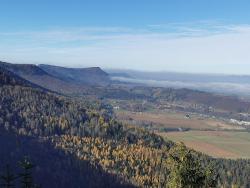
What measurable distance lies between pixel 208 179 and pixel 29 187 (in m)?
27.2

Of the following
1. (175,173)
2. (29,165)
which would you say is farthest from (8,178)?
(175,173)

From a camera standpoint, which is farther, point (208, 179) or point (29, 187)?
point (208, 179)

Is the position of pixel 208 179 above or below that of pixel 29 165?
below

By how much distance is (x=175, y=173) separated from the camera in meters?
63.3

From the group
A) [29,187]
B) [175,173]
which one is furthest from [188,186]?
[29,187]

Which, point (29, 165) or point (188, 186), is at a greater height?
point (29, 165)

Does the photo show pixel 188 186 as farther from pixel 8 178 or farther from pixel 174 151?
pixel 8 178

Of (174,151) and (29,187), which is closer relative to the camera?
(29,187)

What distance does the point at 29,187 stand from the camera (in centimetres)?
4466

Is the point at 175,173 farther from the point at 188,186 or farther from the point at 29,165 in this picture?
the point at 29,165

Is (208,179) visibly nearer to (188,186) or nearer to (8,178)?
(188,186)

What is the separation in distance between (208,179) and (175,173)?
4.39m

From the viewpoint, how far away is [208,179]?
211ft

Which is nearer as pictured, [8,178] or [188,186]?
[8,178]
